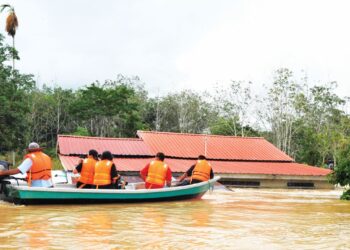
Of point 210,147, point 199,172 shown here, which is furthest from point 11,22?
point 199,172

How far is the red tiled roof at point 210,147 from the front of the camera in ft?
87.0

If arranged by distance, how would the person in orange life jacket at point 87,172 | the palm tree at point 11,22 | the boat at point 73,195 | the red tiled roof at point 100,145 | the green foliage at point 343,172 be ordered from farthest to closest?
1. the palm tree at point 11,22
2. the red tiled roof at point 100,145
3. the green foliage at point 343,172
4. the person in orange life jacket at point 87,172
5. the boat at point 73,195

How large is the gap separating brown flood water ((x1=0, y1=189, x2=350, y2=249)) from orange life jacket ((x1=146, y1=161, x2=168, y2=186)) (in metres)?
2.18

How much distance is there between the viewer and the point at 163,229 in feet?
23.9

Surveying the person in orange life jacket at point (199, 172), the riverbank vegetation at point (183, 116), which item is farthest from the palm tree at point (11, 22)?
the person in orange life jacket at point (199, 172)

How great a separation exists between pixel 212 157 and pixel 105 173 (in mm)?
15258

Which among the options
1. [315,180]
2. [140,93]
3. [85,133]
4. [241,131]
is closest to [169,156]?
[315,180]

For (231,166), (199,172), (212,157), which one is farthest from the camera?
(212,157)

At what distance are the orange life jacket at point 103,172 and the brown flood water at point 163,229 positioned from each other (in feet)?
3.50

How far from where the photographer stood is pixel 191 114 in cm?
4681

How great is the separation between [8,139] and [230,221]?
22.4 m

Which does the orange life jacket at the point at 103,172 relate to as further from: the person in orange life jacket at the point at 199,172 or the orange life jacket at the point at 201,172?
the orange life jacket at the point at 201,172

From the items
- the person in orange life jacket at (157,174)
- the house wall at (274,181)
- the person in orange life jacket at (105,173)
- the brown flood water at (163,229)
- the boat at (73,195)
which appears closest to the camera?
the brown flood water at (163,229)

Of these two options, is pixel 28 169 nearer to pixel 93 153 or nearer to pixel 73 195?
pixel 73 195
